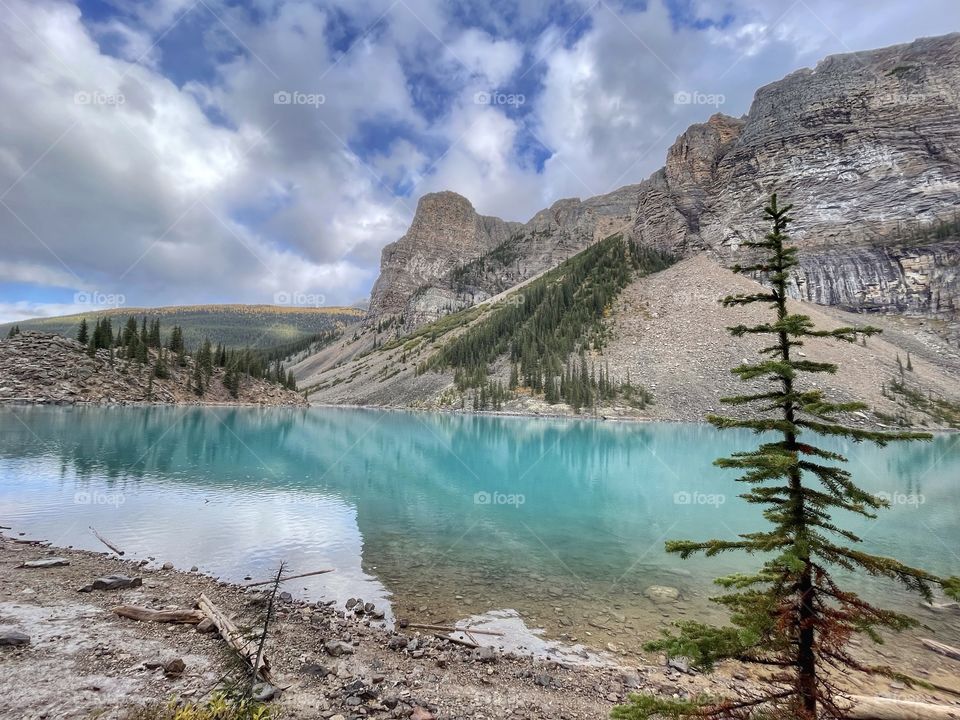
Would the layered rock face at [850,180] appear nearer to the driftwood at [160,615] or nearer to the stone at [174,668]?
the driftwood at [160,615]

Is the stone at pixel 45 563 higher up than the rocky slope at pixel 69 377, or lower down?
lower down

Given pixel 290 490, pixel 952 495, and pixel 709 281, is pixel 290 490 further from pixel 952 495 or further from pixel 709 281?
pixel 709 281

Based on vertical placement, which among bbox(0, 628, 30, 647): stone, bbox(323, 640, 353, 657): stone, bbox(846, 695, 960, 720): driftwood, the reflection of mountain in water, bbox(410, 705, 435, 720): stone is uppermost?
bbox(846, 695, 960, 720): driftwood

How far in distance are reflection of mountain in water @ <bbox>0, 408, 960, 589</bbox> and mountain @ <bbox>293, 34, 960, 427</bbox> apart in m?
54.1

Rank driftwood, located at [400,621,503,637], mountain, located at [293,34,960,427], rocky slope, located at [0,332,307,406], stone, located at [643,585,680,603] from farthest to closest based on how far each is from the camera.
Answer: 1. mountain, located at [293,34,960,427]
2. rocky slope, located at [0,332,307,406]
3. stone, located at [643,585,680,603]
4. driftwood, located at [400,621,503,637]

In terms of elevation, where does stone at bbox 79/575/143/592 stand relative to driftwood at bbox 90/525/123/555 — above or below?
above

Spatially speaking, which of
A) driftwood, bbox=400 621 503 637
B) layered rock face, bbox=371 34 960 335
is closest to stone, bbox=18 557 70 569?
driftwood, bbox=400 621 503 637

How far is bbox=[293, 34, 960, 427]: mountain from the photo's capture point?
11288 centimetres

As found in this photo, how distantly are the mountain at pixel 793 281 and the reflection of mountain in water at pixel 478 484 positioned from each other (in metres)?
54.1

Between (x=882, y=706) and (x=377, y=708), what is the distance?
22.3ft

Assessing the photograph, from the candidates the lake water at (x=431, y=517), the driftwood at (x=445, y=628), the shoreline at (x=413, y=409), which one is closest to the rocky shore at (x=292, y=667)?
the driftwood at (x=445, y=628)

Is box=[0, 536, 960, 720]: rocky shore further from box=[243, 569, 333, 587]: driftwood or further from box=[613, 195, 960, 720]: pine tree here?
box=[613, 195, 960, 720]: pine tree

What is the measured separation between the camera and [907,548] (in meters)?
21.9

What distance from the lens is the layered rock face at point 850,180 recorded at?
141m
